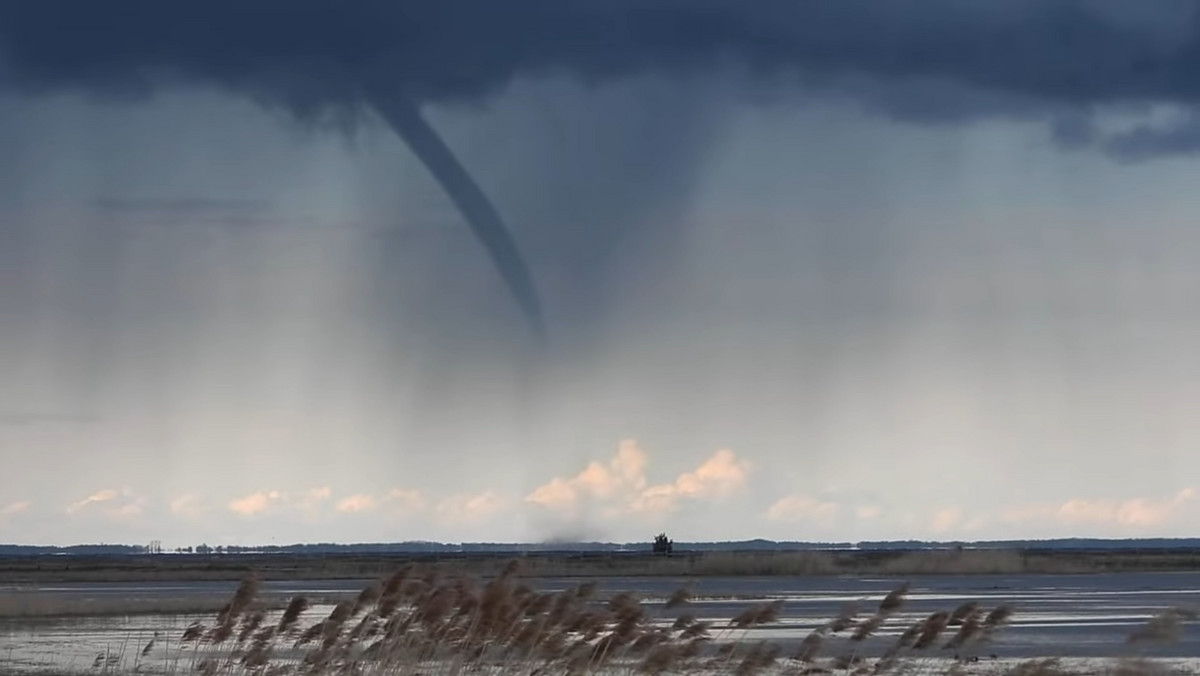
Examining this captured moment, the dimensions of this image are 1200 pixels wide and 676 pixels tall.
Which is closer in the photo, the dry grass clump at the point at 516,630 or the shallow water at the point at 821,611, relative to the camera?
the dry grass clump at the point at 516,630

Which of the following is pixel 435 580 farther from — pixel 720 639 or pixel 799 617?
pixel 799 617

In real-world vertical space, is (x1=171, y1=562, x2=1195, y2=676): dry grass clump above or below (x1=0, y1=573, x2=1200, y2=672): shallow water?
below

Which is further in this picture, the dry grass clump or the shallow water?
the shallow water

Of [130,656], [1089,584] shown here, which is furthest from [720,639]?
[1089,584]

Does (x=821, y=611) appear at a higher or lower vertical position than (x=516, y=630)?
higher

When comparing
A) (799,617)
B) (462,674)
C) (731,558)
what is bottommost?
(462,674)

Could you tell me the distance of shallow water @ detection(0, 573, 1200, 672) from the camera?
3803 centimetres

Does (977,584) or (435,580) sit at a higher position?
(977,584)

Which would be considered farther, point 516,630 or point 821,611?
point 821,611

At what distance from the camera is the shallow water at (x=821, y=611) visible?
38.0 metres

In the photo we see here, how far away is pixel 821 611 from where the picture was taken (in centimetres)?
5472

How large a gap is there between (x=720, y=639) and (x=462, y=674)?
1828 centimetres

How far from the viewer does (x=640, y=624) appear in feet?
60.7

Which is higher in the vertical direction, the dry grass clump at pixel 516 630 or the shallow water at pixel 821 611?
the shallow water at pixel 821 611
